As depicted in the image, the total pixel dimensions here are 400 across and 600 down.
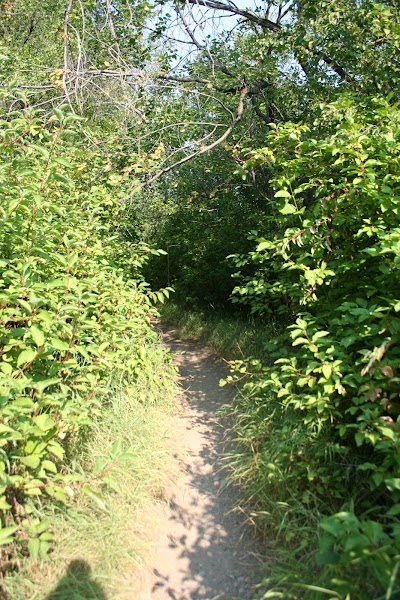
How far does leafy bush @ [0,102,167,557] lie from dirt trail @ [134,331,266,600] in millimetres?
709

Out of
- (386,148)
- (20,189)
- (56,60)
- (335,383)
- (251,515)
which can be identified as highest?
(56,60)

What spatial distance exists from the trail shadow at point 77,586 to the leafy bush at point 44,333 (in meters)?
0.22

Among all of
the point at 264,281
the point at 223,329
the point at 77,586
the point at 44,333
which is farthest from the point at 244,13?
the point at 77,586

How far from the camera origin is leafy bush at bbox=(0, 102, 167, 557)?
7.20ft

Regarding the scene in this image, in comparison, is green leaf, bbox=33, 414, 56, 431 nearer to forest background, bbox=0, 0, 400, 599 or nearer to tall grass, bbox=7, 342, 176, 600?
forest background, bbox=0, 0, 400, 599

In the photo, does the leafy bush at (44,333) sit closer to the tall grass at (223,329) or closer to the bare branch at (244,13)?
the tall grass at (223,329)

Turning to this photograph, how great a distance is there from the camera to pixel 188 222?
854 cm

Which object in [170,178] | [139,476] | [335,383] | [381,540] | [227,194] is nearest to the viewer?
[381,540]

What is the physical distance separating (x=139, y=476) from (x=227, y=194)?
498 centimetres

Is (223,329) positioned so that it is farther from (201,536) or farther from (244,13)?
(244,13)

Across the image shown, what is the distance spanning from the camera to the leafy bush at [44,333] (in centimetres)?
220

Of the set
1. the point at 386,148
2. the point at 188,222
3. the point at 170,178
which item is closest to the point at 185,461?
the point at 386,148

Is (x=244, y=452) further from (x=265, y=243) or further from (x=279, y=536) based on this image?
(x=265, y=243)

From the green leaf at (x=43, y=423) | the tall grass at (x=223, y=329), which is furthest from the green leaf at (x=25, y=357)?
the tall grass at (x=223, y=329)
